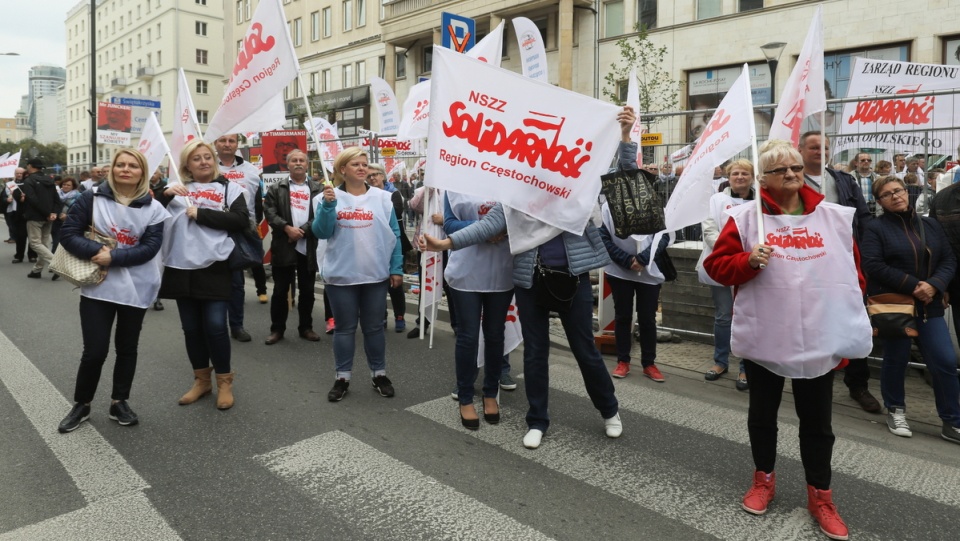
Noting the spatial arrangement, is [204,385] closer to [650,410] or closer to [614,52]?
[650,410]

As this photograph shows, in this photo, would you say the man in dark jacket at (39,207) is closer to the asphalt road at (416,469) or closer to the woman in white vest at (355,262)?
the asphalt road at (416,469)

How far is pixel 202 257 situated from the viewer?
4.94 metres

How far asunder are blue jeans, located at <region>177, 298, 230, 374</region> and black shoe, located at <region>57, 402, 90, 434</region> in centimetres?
77

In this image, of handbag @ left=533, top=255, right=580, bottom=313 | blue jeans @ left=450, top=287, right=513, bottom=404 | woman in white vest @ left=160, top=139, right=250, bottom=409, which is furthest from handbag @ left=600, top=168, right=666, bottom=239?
woman in white vest @ left=160, top=139, right=250, bottom=409

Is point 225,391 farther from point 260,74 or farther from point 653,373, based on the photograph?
point 653,373

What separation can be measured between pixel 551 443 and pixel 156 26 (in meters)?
72.9

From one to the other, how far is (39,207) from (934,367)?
13.5m

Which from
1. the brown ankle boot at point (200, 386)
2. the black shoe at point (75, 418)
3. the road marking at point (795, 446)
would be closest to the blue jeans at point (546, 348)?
the road marking at point (795, 446)

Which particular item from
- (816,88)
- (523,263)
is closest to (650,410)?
(523,263)

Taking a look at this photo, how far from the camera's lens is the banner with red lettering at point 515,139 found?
13.5 feet

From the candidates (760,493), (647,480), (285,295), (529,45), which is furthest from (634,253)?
(529,45)

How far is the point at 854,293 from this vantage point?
326 centimetres

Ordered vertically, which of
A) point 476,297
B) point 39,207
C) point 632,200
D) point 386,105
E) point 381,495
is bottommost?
point 381,495

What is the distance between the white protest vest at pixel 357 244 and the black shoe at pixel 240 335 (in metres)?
2.51
